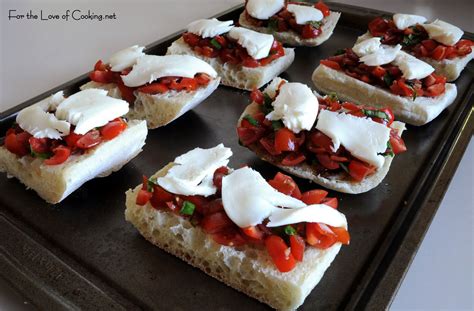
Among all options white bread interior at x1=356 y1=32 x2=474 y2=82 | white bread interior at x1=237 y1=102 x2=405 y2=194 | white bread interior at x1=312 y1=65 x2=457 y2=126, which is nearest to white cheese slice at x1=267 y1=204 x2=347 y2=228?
white bread interior at x1=237 y1=102 x2=405 y2=194

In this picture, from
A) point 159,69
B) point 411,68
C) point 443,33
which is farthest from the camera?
point 443,33

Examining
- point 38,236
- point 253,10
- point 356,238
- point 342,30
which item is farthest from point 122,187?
point 342,30

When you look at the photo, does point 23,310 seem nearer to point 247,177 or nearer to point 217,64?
point 247,177

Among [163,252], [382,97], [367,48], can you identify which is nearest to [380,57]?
[367,48]

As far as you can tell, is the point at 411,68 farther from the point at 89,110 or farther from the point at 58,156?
the point at 58,156

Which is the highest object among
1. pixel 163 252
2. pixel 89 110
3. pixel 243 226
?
pixel 89 110

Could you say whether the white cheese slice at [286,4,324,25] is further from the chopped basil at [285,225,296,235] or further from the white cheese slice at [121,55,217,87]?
the chopped basil at [285,225,296,235]
